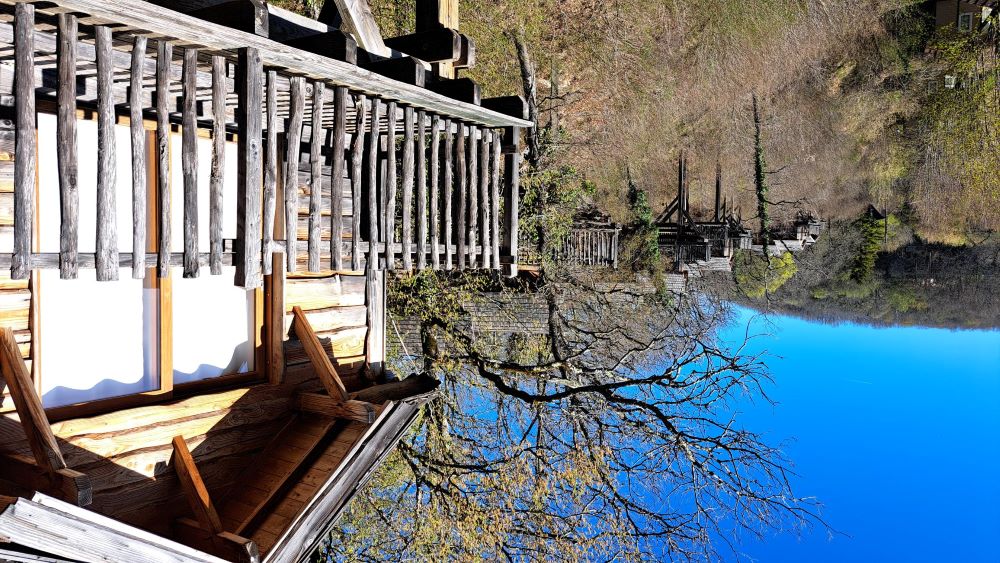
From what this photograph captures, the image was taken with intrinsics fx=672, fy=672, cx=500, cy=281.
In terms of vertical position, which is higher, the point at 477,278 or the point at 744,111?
the point at 744,111

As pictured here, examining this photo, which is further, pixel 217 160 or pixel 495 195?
pixel 495 195

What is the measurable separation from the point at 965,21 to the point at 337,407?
96.1 feet

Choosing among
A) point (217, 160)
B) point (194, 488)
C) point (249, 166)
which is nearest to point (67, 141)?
point (217, 160)

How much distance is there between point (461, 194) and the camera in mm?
6516

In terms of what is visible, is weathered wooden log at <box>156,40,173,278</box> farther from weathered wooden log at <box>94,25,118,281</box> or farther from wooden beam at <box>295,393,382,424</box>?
wooden beam at <box>295,393,382,424</box>

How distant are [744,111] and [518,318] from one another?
1399cm

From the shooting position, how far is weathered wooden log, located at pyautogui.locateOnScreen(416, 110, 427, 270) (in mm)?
5864

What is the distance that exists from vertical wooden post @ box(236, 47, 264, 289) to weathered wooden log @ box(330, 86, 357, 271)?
2.75 ft

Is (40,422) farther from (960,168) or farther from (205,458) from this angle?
(960,168)

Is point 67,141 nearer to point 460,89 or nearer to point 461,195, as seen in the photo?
point 460,89

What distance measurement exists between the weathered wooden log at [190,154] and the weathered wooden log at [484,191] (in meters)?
3.16

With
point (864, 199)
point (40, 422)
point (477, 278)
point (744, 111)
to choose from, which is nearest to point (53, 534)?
point (40, 422)

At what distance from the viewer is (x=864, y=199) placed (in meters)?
28.3

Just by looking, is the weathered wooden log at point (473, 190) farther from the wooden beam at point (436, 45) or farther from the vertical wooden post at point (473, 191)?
the wooden beam at point (436, 45)
